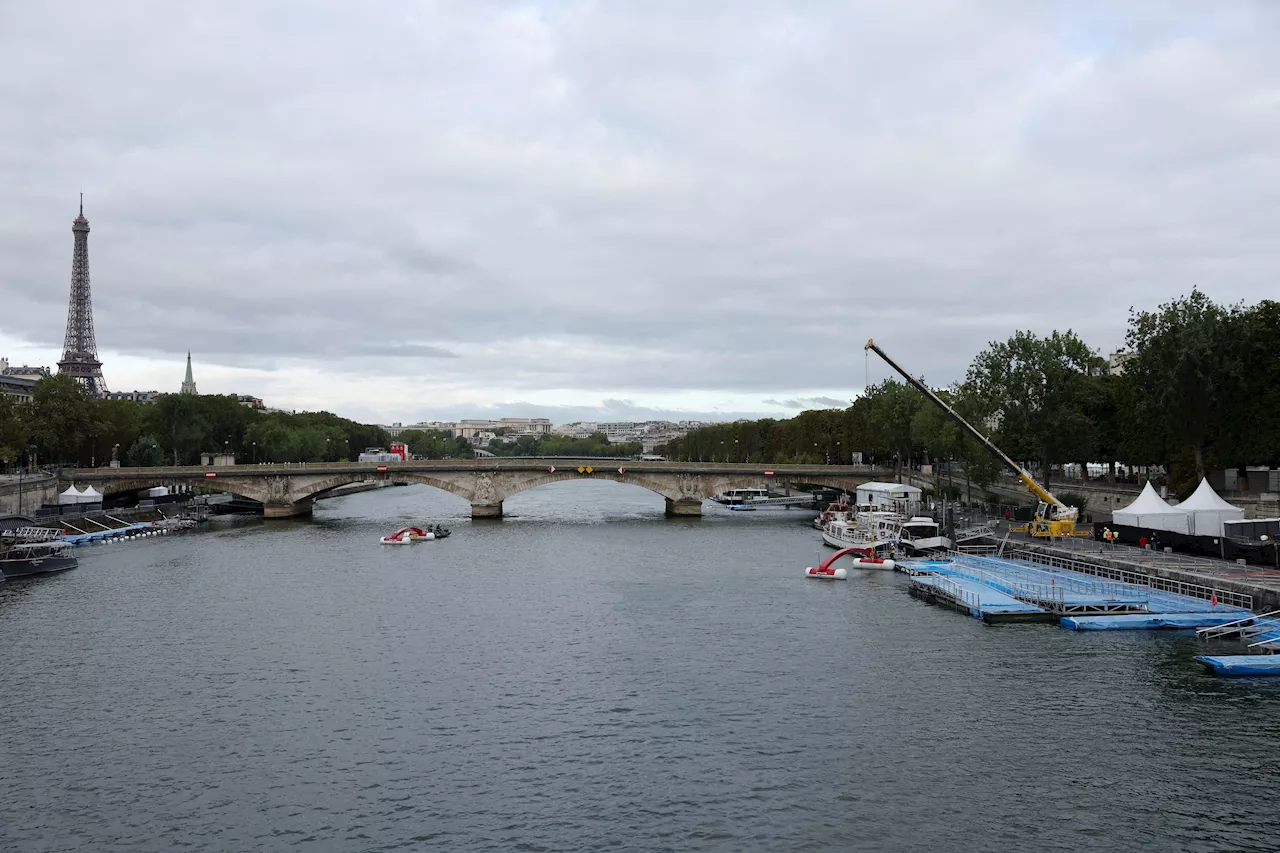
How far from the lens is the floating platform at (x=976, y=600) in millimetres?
44188

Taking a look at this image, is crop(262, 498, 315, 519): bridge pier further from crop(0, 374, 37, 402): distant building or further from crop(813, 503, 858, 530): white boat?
crop(0, 374, 37, 402): distant building

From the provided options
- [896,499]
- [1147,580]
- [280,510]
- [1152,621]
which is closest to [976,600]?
[1152,621]

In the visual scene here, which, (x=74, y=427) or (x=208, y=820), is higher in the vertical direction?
(x=74, y=427)

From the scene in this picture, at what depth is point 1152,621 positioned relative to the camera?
1628 inches

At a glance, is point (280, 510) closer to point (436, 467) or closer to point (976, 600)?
point (436, 467)

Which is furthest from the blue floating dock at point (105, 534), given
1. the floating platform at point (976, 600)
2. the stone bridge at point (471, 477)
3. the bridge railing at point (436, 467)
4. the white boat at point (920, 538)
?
the floating platform at point (976, 600)

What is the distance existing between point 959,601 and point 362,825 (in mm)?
33029

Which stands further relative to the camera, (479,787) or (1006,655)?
(1006,655)

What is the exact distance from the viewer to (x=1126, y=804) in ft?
77.5

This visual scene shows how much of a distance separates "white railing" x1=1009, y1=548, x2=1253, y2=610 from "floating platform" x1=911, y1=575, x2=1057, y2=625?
6.48 m

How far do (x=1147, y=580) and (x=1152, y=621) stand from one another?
25.9 feet

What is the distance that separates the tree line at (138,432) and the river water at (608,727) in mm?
59332

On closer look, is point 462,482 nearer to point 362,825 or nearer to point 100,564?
point 100,564

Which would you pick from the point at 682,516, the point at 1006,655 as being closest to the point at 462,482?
the point at 682,516
